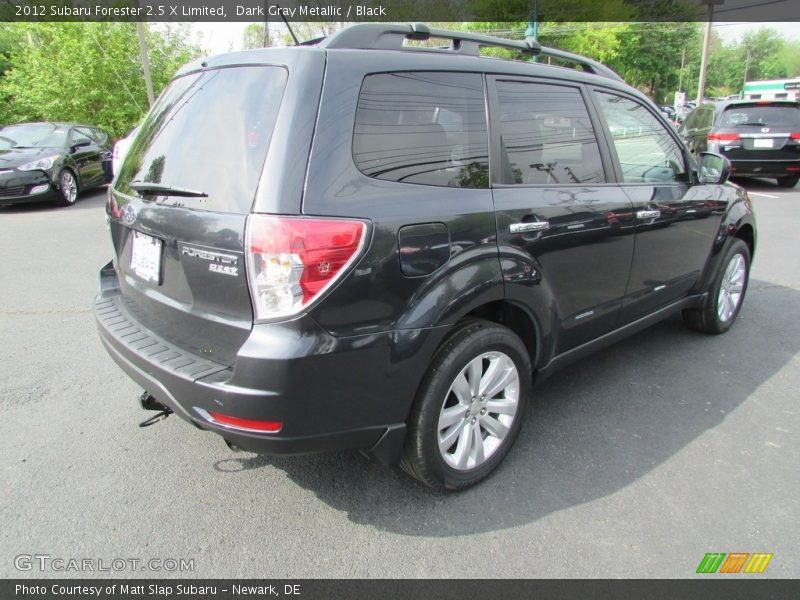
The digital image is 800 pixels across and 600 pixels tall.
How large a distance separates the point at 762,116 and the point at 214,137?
12612mm

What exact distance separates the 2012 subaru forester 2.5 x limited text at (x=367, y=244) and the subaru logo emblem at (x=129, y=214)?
1 cm

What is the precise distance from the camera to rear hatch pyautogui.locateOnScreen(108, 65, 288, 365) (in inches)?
78.9

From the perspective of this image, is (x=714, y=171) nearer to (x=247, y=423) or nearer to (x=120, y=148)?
(x=247, y=423)

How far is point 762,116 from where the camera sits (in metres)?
11.3

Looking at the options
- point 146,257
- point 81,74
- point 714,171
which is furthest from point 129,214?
point 81,74

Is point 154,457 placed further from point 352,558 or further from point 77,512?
point 352,558

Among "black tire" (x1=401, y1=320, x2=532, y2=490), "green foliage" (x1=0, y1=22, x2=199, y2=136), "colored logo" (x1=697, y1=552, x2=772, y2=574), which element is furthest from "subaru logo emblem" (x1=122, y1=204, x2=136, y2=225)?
"green foliage" (x1=0, y1=22, x2=199, y2=136)

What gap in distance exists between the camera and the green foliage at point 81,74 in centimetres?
1727

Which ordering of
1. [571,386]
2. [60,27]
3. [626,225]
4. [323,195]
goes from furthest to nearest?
[60,27]
[571,386]
[626,225]
[323,195]

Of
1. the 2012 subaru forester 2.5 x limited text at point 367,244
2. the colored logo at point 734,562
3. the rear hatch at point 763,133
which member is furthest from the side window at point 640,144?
the rear hatch at point 763,133

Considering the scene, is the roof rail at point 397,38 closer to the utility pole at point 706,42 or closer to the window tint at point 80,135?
the window tint at point 80,135
